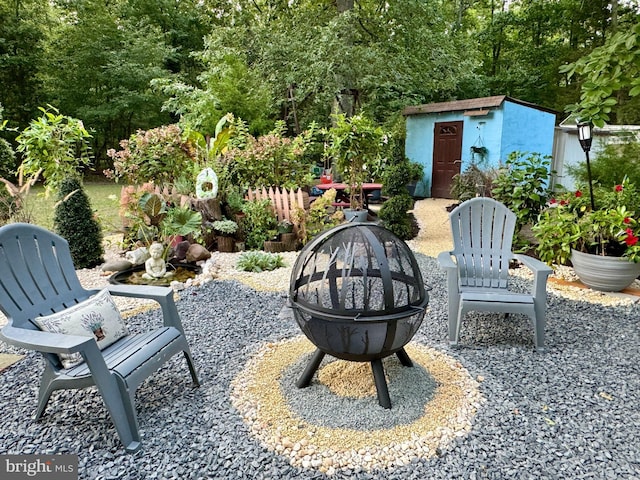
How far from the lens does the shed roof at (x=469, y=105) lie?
30.6 ft

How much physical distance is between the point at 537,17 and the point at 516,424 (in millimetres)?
17622

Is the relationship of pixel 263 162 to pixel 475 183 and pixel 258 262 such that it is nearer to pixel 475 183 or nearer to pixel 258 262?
pixel 258 262

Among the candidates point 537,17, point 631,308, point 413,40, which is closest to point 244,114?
point 413,40

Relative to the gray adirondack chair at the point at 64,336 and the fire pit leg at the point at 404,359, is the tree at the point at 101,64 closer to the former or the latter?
the gray adirondack chair at the point at 64,336

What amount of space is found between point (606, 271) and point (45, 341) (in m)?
4.71

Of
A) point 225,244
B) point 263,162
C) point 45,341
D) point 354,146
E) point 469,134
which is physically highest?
point 469,134

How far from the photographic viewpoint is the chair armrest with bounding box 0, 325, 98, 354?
1.85m

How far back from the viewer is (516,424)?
2.21 metres

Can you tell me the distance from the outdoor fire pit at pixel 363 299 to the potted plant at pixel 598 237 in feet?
9.37

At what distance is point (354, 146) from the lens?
6.42 meters

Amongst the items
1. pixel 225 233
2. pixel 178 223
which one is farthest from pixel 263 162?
pixel 178 223

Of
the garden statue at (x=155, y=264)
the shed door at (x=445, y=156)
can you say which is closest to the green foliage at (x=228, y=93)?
the shed door at (x=445, y=156)

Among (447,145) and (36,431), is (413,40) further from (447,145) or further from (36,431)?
(36,431)

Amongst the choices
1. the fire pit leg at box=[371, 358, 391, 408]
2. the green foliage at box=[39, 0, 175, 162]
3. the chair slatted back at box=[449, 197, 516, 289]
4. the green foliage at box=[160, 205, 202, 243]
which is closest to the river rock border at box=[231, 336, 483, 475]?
the fire pit leg at box=[371, 358, 391, 408]
